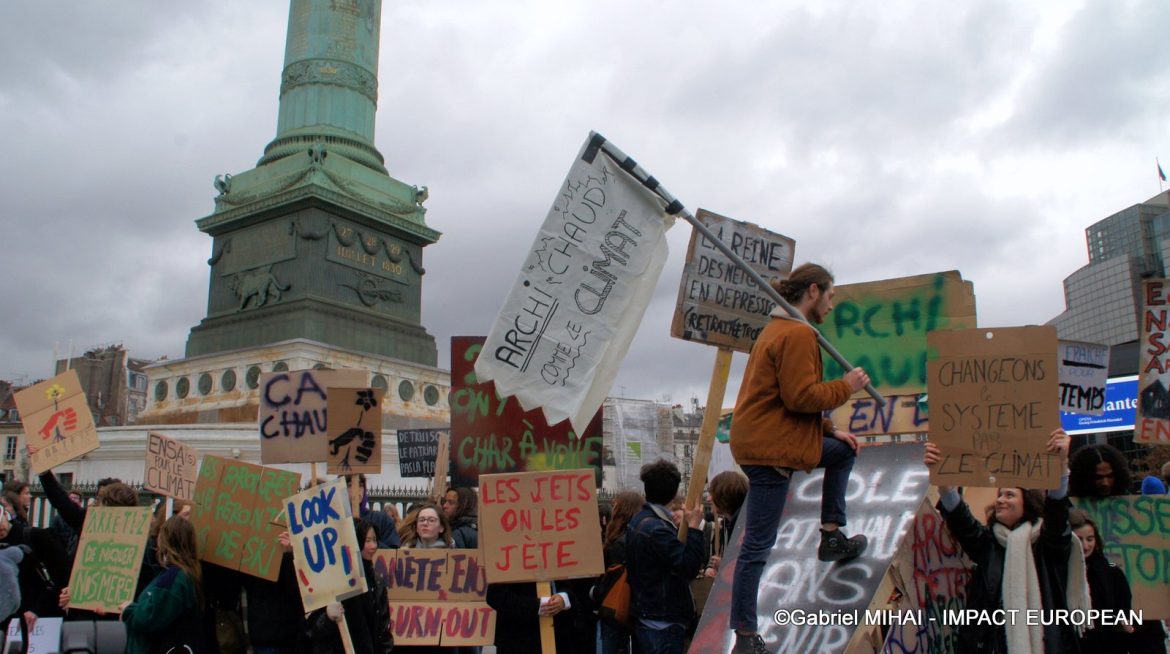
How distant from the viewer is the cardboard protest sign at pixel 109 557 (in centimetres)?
629

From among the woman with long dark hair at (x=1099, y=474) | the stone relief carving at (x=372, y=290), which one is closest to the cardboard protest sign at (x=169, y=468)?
the woman with long dark hair at (x=1099, y=474)

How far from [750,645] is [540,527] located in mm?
1508

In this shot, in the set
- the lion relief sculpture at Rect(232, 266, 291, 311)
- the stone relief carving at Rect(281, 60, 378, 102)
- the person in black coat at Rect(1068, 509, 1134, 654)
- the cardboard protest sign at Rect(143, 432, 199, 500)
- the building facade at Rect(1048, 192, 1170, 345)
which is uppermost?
the building facade at Rect(1048, 192, 1170, 345)

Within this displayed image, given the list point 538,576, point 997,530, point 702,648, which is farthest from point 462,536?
point 997,530

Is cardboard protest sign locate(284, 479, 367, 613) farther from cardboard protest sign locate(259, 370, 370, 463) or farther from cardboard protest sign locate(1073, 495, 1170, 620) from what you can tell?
cardboard protest sign locate(1073, 495, 1170, 620)

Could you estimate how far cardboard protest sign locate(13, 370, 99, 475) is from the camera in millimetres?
7797

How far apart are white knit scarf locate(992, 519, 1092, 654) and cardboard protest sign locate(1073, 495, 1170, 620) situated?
0.92 m

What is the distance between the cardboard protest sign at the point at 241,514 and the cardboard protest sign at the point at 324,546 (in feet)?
1.40

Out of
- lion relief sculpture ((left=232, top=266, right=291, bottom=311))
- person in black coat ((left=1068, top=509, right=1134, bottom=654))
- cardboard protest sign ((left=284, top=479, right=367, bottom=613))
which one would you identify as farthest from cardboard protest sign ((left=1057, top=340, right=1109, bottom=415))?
lion relief sculpture ((left=232, top=266, right=291, bottom=311))

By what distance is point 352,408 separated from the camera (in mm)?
7348

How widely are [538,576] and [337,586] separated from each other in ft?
3.69

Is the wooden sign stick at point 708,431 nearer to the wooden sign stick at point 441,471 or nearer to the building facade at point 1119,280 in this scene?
the wooden sign stick at point 441,471

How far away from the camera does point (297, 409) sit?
751 cm

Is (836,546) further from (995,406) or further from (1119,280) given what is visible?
(1119,280)
